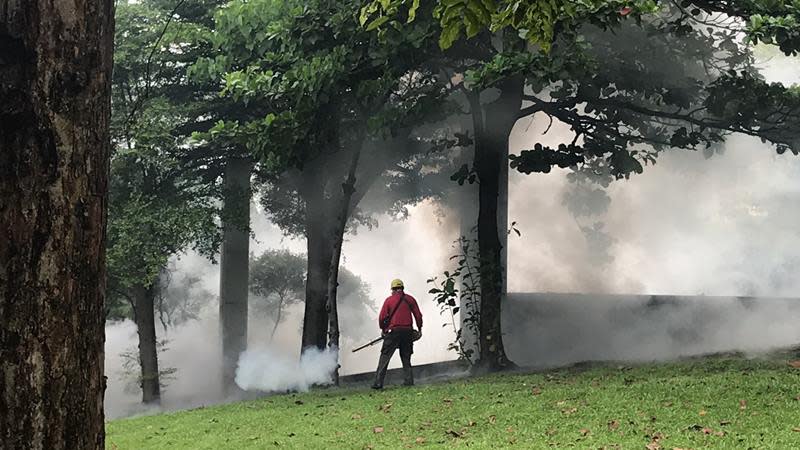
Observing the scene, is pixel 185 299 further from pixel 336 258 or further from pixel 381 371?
pixel 381 371

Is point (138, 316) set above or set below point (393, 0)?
below

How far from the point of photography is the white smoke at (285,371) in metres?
13.8

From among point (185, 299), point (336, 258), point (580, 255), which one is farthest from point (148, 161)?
point (580, 255)

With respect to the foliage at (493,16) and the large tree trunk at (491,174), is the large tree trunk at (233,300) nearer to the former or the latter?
the large tree trunk at (491,174)

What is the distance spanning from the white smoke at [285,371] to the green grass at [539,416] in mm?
2895

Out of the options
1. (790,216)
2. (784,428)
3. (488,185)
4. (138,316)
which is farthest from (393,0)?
(790,216)

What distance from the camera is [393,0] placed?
450 cm

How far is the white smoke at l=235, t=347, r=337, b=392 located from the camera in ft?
45.4

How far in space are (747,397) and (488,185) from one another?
6.88 metres

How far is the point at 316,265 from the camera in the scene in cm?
1580

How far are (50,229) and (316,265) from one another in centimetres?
1340

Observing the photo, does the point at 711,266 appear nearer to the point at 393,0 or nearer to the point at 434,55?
the point at 434,55

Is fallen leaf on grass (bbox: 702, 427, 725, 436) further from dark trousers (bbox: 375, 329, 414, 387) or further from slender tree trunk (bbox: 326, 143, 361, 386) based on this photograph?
slender tree trunk (bbox: 326, 143, 361, 386)

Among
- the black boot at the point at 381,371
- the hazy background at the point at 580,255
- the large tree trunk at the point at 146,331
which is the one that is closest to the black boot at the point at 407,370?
the black boot at the point at 381,371
